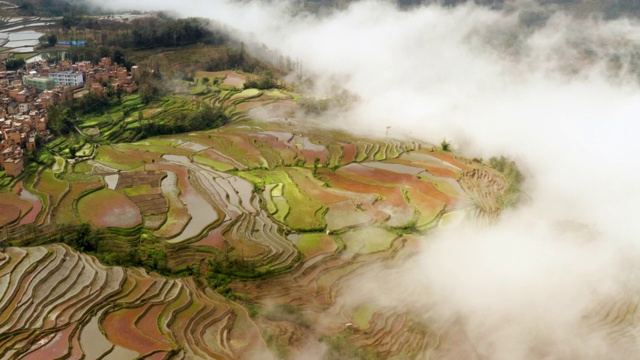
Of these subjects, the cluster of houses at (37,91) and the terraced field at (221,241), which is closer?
the terraced field at (221,241)

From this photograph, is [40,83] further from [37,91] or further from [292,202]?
[292,202]

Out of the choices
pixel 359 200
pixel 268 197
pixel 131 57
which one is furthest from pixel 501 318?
pixel 131 57

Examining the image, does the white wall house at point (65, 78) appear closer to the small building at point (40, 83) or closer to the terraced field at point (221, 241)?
the small building at point (40, 83)

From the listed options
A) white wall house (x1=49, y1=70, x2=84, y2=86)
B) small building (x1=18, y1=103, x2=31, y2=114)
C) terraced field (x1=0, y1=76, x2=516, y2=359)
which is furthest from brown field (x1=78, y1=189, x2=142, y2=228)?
white wall house (x1=49, y1=70, x2=84, y2=86)

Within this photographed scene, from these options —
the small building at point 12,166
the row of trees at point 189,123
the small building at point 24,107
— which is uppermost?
the small building at point 12,166

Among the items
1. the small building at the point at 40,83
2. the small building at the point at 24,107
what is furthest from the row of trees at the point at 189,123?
the small building at the point at 40,83

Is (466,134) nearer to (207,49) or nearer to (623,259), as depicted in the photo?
(623,259)
